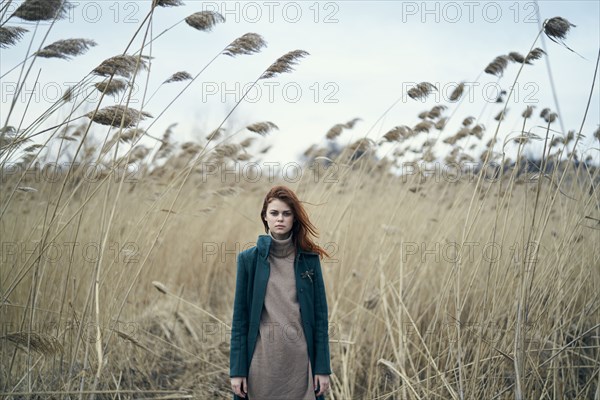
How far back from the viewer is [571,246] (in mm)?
2652

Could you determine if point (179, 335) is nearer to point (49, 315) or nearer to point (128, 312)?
point (128, 312)

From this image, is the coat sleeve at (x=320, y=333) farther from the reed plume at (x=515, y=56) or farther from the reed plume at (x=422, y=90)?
the reed plume at (x=515, y=56)

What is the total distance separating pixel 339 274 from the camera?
3.63 m

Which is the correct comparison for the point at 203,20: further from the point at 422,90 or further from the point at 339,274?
the point at 339,274

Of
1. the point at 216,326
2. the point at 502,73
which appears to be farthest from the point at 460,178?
the point at 216,326

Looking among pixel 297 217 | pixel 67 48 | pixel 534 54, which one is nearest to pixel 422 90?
pixel 534 54

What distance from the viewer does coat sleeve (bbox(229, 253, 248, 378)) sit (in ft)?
6.05

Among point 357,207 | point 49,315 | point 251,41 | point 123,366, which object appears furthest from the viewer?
point 357,207

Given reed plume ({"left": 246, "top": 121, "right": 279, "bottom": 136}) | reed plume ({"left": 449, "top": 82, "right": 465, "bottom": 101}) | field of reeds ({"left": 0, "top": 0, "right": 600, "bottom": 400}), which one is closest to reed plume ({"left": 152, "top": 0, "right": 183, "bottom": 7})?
field of reeds ({"left": 0, "top": 0, "right": 600, "bottom": 400})

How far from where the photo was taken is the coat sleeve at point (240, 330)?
184cm

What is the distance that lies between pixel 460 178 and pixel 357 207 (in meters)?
1.19

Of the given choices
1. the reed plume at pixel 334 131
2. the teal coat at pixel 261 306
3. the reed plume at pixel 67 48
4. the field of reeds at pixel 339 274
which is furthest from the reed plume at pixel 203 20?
the reed plume at pixel 334 131

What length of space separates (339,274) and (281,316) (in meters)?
1.78

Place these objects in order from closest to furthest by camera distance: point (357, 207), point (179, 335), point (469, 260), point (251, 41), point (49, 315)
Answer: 1. point (251, 41)
2. point (49, 315)
3. point (469, 260)
4. point (179, 335)
5. point (357, 207)
